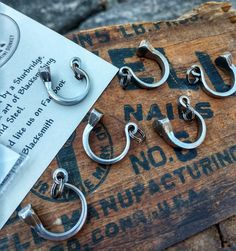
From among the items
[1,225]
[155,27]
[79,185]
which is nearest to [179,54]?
[155,27]

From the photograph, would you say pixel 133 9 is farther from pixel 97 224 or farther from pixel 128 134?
pixel 97 224

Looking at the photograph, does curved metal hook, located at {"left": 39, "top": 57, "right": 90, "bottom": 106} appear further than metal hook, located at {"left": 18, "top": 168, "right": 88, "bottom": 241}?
Yes

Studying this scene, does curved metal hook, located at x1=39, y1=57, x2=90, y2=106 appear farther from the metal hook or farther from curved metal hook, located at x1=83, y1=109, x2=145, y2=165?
the metal hook

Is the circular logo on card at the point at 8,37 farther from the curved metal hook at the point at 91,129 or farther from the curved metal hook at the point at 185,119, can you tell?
the curved metal hook at the point at 185,119

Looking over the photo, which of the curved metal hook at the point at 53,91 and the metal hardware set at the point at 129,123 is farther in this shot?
the curved metal hook at the point at 53,91

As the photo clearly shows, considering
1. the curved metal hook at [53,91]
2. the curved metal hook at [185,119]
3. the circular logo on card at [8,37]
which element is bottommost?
the curved metal hook at [185,119]

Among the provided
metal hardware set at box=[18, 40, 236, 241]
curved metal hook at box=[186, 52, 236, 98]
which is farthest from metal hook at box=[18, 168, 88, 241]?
curved metal hook at box=[186, 52, 236, 98]

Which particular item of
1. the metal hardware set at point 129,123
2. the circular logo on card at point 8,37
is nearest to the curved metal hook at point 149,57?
the metal hardware set at point 129,123

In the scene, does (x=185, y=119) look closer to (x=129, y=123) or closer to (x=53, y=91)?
(x=129, y=123)
